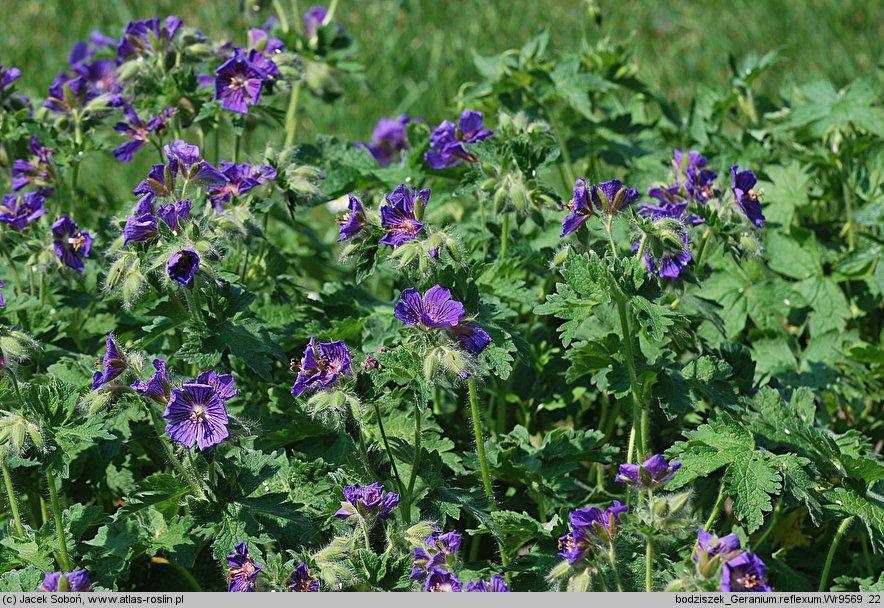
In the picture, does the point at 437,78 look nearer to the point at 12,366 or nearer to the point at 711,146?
the point at 711,146

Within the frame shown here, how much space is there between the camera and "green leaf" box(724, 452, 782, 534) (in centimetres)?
226

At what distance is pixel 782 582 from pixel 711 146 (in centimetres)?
157

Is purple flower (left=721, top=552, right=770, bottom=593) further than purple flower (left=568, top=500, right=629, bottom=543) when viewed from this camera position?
No

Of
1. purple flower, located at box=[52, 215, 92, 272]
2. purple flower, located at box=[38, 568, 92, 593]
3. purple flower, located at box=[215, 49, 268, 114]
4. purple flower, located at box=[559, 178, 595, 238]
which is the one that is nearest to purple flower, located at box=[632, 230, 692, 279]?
purple flower, located at box=[559, 178, 595, 238]

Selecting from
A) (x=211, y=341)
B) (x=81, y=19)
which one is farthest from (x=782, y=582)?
(x=81, y=19)

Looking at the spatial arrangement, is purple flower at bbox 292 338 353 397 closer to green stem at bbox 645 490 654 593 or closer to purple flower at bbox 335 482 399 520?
purple flower at bbox 335 482 399 520

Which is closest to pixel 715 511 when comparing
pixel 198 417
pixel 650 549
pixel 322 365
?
pixel 650 549

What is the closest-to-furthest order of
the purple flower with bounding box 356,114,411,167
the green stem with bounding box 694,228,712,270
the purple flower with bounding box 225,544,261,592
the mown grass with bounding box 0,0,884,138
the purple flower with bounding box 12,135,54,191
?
the purple flower with bounding box 225,544,261,592
the green stem with bounding box 694,228,712,270
the purple flower with bounding box 12,135,54,191
the purple flower with bounding box 356,114,411,167
the mown grass with bounding box 0,0,884,138

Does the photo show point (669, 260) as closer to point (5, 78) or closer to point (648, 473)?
point (648, 473)

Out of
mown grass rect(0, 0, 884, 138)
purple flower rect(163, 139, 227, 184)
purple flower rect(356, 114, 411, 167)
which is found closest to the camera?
purple flower rect(163, 139, 227, 184)

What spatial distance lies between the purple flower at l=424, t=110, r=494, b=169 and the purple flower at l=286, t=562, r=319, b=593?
49.0 inches

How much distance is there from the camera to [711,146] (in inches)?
143

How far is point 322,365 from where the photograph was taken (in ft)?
7.31

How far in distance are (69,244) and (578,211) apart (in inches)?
53.1
